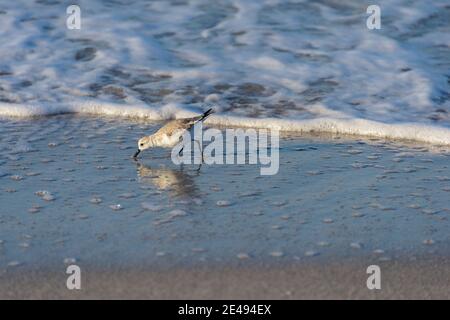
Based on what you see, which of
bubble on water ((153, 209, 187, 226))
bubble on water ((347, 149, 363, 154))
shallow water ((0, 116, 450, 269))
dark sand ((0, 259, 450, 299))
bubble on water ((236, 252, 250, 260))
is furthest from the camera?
bubble on water ((347, 149, 363, 154))

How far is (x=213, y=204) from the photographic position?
15.9 ft

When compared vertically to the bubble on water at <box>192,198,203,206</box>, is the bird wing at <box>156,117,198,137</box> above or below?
above

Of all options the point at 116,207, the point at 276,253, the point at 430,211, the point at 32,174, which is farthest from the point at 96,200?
the point at 430,211

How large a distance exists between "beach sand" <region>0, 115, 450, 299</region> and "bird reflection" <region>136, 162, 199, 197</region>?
13mm

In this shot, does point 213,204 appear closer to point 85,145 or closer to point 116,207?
point 116,207

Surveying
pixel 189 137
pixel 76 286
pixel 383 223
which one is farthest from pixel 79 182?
pixel 383 223

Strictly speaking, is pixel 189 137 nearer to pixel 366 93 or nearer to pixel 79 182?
pixel 79 182

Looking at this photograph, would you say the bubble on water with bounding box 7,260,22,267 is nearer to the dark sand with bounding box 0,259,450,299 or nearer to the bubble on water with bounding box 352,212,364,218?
the dark sand with bounding box 0,259,450,299

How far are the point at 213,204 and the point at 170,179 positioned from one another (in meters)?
0.67

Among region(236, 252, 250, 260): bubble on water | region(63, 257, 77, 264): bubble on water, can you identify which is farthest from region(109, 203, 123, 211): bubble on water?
region(236, 252, 250, 260): bubble on water

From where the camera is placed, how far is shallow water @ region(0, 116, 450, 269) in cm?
413

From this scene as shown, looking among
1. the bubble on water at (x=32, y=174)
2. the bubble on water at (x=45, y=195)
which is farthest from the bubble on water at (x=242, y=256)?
the bubble on water at (x=32, y=174)

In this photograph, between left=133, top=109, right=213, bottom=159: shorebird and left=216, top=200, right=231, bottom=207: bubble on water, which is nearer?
left=216, top=200, right=231, bottom=207: bubble on water

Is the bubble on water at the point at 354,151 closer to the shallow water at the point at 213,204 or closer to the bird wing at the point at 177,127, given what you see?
the shallow water at the point at 213,204
